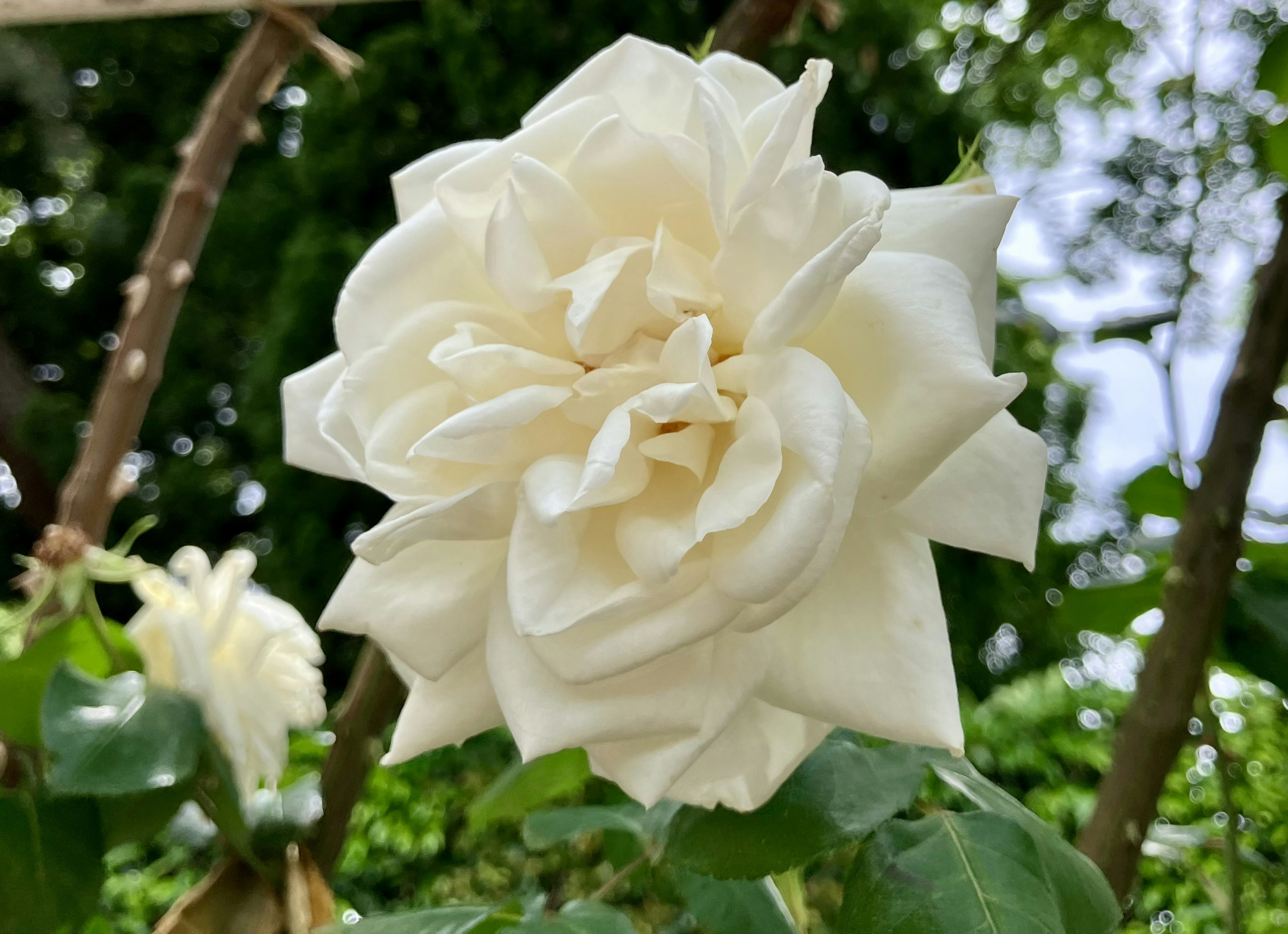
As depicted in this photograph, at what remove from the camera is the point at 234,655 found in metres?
0.37

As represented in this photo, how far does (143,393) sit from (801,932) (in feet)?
1.28

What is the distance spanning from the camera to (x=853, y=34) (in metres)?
1.48

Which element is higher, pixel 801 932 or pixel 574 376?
pixel 574 376

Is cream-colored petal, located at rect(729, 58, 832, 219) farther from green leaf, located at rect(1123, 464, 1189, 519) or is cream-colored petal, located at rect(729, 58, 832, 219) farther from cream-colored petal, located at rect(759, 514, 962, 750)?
green leaf, located at rect(1123, 464, 1189, 519)

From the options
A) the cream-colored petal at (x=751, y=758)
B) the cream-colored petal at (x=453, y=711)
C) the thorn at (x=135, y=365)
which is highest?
the cream-colored petal at (x=751, y=758)

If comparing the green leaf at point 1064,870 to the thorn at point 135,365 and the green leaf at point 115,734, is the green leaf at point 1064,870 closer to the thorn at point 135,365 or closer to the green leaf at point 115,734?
the green leaf at point 115,734

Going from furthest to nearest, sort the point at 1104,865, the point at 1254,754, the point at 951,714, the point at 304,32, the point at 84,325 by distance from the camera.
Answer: the point at 84,325 → the point at 1254,754 → the point at 304,32 → the point at 1104,865 → the point at 951,714

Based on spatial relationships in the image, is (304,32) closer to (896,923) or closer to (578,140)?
(578,140)

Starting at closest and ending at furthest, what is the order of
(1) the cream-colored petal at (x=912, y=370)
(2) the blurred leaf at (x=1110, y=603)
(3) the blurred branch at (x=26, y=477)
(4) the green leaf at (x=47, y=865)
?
(1) the cream-colored petal at (x=912, y=370) < (4) the green leaf at (x=47, y=865) < (2) the blurred leaf at (x=1110, y=603) < (3) the blurred branch at (x=26, y=477)

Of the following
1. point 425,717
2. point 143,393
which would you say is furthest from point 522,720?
point 143,393

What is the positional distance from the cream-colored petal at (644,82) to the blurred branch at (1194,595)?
0.25 m

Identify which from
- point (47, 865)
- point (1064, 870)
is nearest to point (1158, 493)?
point (1064, 870)

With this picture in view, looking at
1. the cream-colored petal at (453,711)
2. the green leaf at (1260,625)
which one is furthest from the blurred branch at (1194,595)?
the cream-colored petal at (453,711)

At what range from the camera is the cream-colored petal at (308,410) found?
0.78ft
